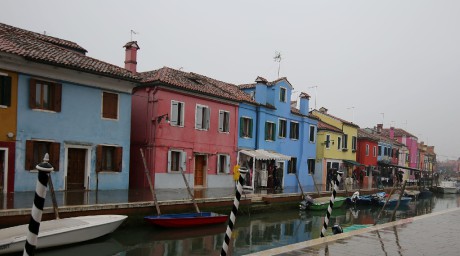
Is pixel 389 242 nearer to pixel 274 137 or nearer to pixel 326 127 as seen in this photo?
pixel 274 137

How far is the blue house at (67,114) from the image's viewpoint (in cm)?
1577

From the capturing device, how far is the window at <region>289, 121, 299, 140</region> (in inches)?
1214

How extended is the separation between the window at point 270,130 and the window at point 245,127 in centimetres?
163

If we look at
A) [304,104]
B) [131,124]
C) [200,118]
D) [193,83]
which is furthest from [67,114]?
[304,104]

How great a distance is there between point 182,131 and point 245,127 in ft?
19.5

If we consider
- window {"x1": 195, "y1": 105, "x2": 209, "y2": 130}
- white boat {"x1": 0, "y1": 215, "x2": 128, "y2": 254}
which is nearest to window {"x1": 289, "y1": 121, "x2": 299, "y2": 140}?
window {"x1": 195, "y1": 105, "x2": 209, "y2": 130}

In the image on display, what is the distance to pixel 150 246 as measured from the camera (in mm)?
12703

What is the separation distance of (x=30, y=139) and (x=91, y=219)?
571cm

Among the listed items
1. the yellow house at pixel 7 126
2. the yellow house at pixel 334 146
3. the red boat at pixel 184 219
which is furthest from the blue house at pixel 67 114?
the yellow house at pixel 334 146

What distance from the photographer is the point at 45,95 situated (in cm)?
1686

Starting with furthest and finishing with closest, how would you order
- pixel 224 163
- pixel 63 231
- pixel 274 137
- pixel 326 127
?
pixel 326 127 < pixel 274 137 < pixel 224 163 < pixel 63 231

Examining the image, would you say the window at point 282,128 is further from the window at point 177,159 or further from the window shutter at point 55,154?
the window shutter at point 55,154

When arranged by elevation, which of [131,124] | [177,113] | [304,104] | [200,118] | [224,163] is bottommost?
[224,163]

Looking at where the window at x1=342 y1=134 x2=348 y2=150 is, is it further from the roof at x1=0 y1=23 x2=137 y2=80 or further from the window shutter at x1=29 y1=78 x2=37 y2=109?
the window shutter at x1=29 y1=78 x2=37 y2=109
